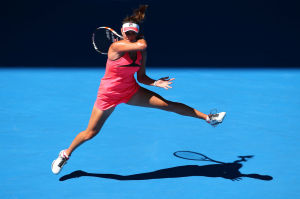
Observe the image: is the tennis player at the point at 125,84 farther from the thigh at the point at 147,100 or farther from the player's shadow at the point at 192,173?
the player's shadow at the point at 192,173

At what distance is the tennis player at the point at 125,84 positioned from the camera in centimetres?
449

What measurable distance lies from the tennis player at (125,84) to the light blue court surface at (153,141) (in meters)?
0.47

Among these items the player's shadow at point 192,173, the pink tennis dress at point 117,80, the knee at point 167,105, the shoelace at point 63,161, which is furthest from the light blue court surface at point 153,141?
the pink tennis dress at point 117,80

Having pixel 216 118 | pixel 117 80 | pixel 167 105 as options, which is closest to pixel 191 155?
pixel 216 118

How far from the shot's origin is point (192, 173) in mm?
5117

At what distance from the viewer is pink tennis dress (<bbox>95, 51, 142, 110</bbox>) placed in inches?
180
